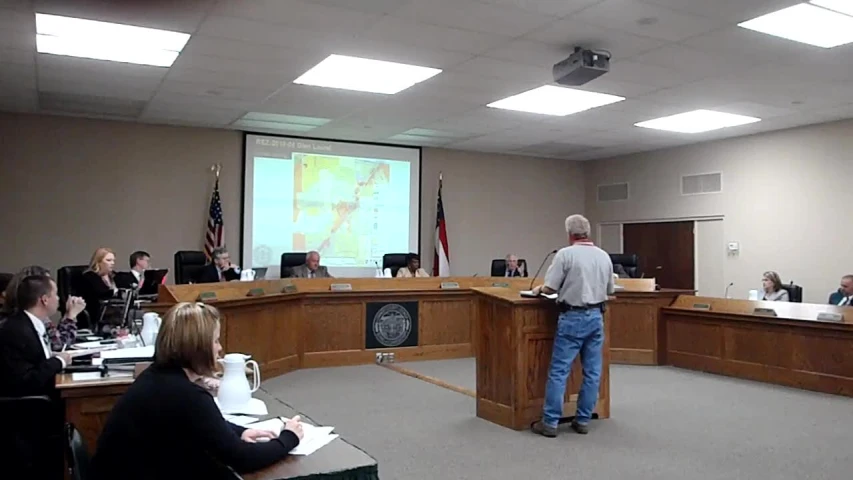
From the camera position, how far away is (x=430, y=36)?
5395mm

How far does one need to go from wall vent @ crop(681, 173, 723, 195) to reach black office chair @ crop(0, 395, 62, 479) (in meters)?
9.18

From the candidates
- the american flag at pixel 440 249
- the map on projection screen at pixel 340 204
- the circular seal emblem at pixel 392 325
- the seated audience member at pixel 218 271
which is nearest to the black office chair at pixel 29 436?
the seated audience member at pixel 218 271

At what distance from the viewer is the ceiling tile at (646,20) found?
476cm

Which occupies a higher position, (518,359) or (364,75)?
(364,75)

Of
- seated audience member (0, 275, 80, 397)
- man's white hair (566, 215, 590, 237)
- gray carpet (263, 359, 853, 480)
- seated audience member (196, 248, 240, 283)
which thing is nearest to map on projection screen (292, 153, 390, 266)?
seated audience member (196, 248, 240, 283)

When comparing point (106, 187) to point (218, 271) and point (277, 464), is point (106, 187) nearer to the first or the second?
point (218, 271)

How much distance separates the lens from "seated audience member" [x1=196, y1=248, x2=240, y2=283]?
7.35 meters

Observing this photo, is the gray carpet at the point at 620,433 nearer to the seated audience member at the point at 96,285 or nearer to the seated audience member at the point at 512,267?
the seated audience member at the point at 96,285

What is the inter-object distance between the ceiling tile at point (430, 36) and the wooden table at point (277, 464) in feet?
9.77

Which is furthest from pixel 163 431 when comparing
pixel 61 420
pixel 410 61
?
pixel 410 61

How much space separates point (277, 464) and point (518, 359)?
3067mm

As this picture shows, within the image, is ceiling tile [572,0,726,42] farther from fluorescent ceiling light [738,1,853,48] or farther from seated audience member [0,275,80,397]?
seated audience member [0,275,80,397]

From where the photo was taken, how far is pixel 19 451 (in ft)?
9.80

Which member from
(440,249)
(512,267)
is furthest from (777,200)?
(440,249)
